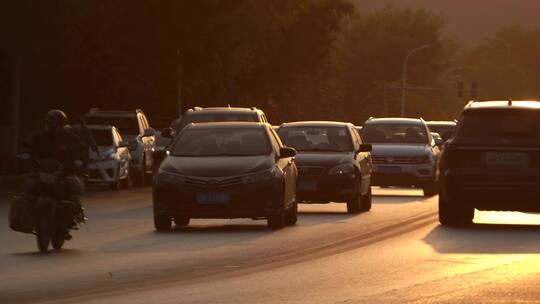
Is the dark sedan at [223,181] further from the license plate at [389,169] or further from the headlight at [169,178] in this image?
the license plate at [389,169]

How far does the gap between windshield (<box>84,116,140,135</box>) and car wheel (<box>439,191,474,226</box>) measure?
2300cm

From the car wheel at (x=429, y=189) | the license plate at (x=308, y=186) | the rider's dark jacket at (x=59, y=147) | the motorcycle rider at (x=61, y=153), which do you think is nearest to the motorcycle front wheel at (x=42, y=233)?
the motorcycle rider at (x=61, y=153)

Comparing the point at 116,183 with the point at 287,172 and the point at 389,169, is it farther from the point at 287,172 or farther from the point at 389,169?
the point at 287,172

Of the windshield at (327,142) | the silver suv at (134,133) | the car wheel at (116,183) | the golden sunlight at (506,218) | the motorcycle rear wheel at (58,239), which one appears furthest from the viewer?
the silver suv at (134,133)

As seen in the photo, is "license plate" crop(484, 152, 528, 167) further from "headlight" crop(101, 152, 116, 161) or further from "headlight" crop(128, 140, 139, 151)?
"headlight" crop(128, 140, 139, 151)

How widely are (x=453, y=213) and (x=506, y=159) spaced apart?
1367 millimetres

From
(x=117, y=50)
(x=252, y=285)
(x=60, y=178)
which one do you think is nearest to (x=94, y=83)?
(x=117, y=50)

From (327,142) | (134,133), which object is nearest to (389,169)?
(327,142)

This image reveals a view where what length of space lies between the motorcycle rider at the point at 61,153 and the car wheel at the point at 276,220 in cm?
440

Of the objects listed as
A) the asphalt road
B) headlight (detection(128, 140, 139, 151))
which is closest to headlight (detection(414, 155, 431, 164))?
the asphalt road

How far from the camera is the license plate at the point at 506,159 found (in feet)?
86.7

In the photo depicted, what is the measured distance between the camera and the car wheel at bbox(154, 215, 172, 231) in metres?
26.2

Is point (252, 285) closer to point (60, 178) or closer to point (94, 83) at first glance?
point (60, 178)

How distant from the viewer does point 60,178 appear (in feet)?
72.7
